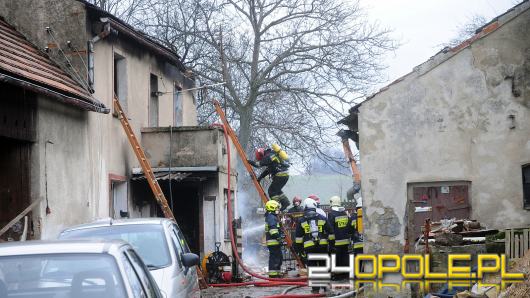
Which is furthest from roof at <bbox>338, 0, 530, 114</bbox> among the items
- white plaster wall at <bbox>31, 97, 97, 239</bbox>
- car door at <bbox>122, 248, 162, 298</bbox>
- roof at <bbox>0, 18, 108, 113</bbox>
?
car door at <bbox>122, 248, 162, 298</bbox>

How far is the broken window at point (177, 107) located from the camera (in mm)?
23141

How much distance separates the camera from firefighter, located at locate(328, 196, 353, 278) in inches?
618

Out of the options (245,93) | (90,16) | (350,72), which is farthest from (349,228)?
(245,93)

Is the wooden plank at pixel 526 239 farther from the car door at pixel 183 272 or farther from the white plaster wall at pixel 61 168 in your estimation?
the white plaster wall at pixel 61 168

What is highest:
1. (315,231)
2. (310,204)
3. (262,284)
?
(310,204)

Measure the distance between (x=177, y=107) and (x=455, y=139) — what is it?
11248 mm

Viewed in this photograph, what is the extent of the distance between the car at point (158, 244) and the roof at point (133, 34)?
7.60m

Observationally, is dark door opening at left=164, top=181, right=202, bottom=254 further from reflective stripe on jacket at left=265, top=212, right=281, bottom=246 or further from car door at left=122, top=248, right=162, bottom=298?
car door at left=122, top=248, right=162, bottom=298

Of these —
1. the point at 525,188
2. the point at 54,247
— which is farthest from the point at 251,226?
the point at 54,247

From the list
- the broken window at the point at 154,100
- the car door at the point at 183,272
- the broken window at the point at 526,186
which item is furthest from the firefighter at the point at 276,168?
the car door at the point at 183,272

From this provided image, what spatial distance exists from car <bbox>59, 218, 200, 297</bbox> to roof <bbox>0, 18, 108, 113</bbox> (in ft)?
11.2

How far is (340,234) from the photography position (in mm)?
15766

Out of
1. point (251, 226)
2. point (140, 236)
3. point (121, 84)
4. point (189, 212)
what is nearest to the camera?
point (140, 236)

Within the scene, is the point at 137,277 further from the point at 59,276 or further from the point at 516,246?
the point at 516,246
